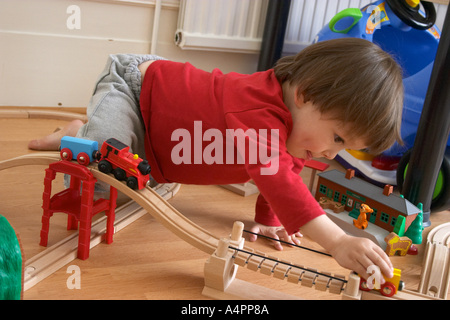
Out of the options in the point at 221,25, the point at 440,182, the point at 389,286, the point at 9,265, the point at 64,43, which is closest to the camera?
the point at 9,265

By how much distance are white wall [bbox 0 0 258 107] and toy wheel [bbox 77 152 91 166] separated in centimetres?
74

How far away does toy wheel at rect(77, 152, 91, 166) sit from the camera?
94 centimetres

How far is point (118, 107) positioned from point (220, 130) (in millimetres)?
206

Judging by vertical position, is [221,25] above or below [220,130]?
above

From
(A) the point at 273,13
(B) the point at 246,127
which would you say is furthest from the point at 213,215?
(A) the point at 273,13

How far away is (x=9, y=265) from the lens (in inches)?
27.8

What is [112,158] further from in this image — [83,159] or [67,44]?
[67,44]

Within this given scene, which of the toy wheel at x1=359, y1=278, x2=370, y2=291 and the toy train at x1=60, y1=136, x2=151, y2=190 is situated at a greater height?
the toy train at x1=60, y1=136, x2=151, y2=190

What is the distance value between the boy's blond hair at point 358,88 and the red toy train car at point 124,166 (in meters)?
0.31

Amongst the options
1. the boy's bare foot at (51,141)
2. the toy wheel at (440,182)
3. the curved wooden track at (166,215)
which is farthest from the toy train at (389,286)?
→ the boy's bare foot at (51,141)

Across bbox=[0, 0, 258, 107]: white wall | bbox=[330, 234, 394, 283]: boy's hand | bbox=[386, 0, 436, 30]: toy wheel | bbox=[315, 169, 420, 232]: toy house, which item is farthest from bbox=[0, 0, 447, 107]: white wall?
bbox=[330, 234, 394, 283]: boy's hand

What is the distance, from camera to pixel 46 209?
0.95 m

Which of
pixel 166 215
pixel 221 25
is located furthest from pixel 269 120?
pixel 221 25

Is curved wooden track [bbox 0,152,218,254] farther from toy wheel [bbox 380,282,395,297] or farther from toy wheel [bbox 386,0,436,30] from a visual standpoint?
toy wheel [bbox 386,0,436,30]
